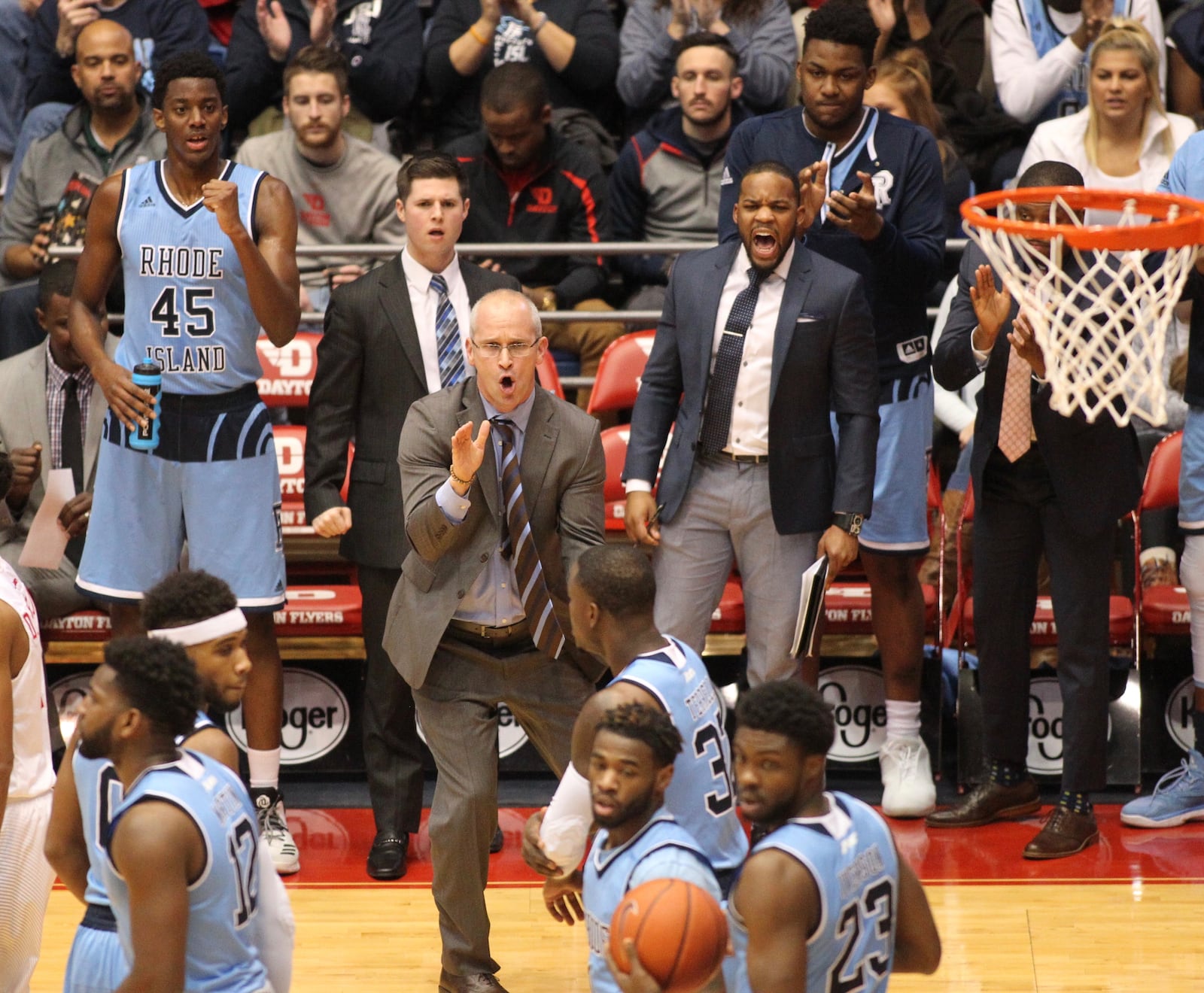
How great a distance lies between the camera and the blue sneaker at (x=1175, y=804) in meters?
6.14

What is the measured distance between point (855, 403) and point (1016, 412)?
60cm

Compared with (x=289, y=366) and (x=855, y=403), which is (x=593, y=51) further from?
(x=855, y=403)

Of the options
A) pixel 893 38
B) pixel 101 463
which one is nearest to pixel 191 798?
pixel 101 463

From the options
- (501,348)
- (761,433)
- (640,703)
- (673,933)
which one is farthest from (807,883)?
(761,433)

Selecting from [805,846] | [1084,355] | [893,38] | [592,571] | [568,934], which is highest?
[893,38]

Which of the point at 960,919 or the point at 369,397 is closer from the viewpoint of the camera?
the point at 960,919

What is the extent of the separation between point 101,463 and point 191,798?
2.88 metres

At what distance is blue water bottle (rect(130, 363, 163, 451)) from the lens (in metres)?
5.64

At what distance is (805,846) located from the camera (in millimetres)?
3119

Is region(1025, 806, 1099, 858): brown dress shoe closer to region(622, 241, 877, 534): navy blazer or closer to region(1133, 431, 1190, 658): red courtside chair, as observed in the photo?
region(1133, 431, 1190, 658): red courtside chair

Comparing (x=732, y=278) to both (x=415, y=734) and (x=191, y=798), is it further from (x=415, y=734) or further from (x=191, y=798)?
(x=191, y=798)

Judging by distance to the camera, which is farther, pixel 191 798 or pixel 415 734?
pixel 415 734

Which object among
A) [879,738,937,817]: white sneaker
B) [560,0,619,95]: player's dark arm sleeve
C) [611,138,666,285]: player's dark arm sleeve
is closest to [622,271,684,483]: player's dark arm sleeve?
[879,738,937,817]: white sneaker

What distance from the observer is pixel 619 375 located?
23.1ft
